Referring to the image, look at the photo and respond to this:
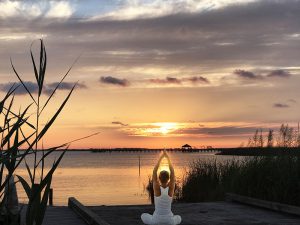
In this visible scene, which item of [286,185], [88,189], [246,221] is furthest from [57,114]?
[88,189]

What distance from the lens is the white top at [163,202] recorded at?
8414mm

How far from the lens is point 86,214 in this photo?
10945 mm

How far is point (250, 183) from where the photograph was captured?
1479 cm

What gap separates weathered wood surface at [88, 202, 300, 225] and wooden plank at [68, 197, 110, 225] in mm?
443

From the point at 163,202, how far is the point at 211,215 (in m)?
3.47

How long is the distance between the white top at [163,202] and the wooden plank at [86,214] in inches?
51.4

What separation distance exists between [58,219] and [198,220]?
3027mm

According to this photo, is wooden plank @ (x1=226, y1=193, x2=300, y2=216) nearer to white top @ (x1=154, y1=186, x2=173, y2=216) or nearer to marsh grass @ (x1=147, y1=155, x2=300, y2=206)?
marsh grass @ (x1=147, y1=155, x2=300, y2=206)

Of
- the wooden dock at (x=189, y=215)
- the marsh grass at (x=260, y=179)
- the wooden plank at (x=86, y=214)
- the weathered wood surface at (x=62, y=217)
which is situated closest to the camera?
the wooden plank at (x=86, y=214)

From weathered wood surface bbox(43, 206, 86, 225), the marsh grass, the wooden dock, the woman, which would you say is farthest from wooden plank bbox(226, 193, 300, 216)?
weathered wood surface bbox(43, 206, 86, 225)

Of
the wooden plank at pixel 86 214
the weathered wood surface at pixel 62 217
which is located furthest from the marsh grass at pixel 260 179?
the weathered wood surface at pixel 62 217

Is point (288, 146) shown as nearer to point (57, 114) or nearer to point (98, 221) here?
point (98, 221)

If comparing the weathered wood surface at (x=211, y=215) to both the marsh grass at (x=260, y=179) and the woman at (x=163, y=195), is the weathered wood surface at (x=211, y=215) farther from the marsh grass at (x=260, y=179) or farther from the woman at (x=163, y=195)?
the woman at (x=163, y=195)

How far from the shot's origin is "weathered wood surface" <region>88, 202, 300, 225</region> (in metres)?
10.7
